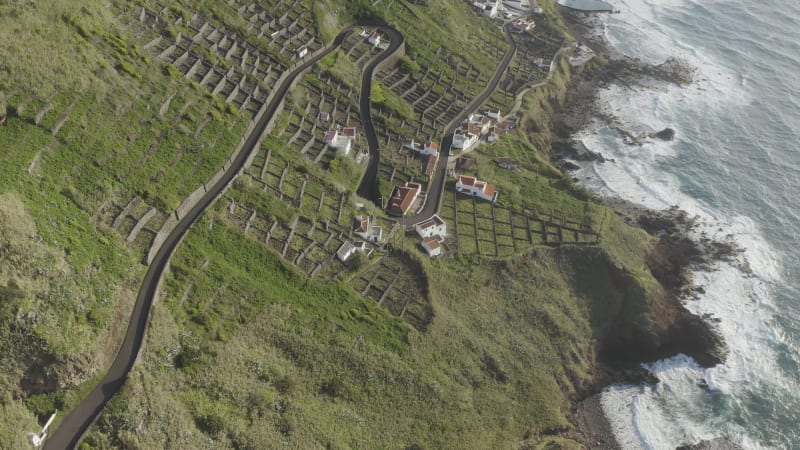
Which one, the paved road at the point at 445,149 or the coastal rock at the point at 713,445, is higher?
the paved road at the point at 445,149

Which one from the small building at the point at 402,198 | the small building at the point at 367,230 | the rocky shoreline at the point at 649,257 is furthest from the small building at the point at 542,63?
the small building at the point at 367,230

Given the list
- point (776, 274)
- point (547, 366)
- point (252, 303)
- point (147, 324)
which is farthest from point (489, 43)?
point (147, 324)

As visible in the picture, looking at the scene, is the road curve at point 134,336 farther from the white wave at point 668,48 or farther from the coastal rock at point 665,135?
the white wave at point 668,48

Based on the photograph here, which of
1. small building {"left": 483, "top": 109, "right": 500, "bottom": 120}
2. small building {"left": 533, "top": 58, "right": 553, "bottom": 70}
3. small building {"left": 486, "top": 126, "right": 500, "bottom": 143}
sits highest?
small building {"left": 533, "top": 58, "right": 553, "bottom": 70}

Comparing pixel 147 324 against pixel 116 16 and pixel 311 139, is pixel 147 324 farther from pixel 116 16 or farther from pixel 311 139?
pixel 116 16

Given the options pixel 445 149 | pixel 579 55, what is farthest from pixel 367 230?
pixel 579 55

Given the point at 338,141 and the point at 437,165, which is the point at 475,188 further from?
the point at 338,141

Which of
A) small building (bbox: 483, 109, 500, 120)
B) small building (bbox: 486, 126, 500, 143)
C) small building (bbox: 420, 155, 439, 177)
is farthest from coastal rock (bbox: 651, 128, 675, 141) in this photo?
small building (bbox: 420, 155, 439, 177)

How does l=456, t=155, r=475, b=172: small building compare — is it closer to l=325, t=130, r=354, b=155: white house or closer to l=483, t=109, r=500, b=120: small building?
l=483, t=109, r=500, b=120: small building
